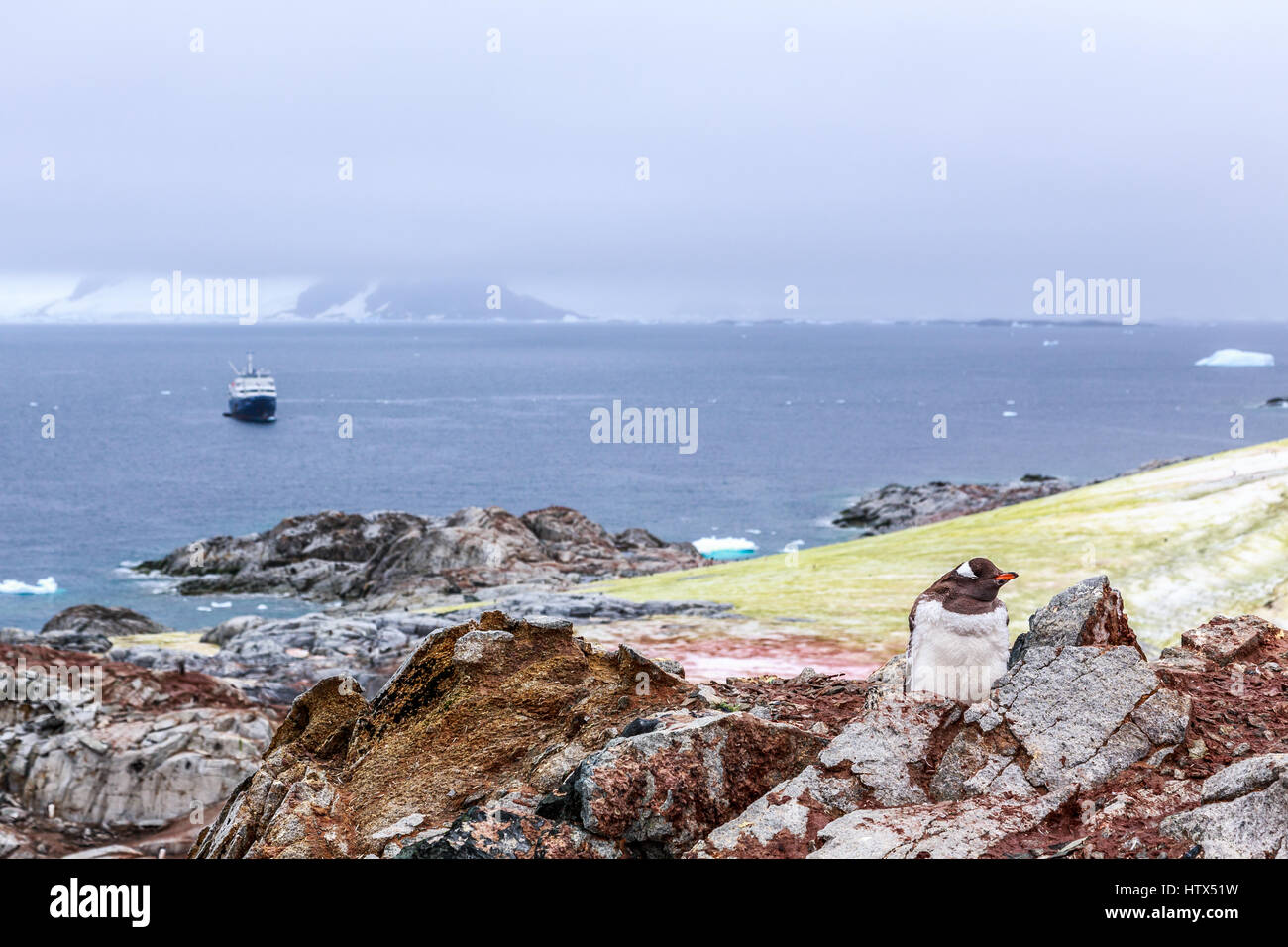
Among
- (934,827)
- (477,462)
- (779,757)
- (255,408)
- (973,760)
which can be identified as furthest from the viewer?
(255,408)

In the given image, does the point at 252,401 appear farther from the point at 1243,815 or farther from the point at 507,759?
the point at 1243,815

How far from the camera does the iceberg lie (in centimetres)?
7475

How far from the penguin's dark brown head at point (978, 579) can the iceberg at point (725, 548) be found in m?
65.3

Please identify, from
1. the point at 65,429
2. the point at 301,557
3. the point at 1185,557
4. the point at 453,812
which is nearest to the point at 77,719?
the point at 453,812

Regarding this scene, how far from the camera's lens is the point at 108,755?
20.0m

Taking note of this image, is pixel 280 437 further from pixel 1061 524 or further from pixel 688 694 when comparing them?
pixel 688 694

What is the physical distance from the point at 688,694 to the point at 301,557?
6215cm

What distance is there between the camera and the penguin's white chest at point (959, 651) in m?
8.03

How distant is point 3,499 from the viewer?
97438 mm

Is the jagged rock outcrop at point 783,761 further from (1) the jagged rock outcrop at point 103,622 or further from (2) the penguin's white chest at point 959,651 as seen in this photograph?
(1) the jagged rock outcrop at point 103,622

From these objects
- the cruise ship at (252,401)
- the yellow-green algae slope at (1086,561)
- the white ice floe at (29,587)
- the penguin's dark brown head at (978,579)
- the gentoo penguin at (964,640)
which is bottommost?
the white ice floe at (29,587)

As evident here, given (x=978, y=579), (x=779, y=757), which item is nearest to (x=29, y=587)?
(x=779, y=757)

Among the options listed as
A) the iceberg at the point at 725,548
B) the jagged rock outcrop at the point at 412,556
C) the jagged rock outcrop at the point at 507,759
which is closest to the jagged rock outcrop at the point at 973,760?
the jagged rock outcrop at the point at 507,759

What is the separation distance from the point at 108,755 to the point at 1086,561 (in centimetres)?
2165
